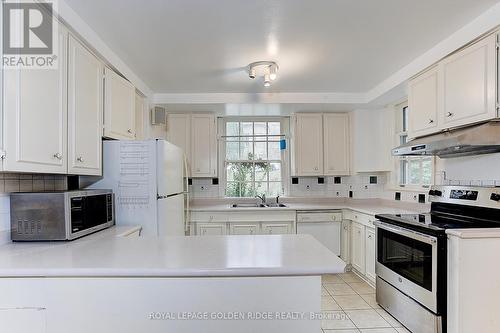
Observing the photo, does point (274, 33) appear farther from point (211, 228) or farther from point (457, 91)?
point (211, 228)

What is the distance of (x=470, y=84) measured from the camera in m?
2.14

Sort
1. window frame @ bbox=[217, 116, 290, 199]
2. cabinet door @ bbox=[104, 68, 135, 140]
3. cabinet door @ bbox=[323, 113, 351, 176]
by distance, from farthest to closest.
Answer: window frame @ bbox=[217, 116, 290, 199]
cabinet door @ bbox=[323, 113, 351, 176]
cabinet door @ bbox=[104, 68, 135, 140]

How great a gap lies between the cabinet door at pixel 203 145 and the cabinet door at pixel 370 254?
6.84 ft

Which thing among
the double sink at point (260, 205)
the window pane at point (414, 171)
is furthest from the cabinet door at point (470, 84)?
the double sink at point (260, 205)

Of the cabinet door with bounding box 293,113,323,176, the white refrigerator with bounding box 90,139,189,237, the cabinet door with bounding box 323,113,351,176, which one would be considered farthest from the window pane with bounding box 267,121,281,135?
the white refrigerator with bounding box 90,139,189,237

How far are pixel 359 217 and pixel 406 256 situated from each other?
111 cm

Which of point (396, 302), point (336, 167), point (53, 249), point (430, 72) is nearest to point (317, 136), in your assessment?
point (336, 167)

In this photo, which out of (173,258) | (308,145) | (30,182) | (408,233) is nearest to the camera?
(173,258)

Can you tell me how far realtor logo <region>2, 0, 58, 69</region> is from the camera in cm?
146

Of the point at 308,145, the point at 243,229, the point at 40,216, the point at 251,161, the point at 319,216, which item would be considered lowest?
the point at 243,229

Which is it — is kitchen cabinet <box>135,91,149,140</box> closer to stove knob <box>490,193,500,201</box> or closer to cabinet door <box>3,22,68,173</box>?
cabinet door <box>3,22,68,173</box>

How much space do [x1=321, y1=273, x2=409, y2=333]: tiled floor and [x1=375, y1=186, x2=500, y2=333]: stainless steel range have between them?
105 mm

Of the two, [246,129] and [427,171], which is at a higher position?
[246,129]

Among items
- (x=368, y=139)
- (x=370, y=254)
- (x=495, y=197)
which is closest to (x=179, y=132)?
(x=368, y=139)
